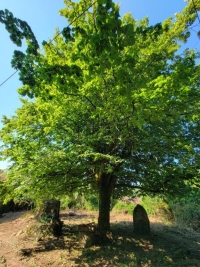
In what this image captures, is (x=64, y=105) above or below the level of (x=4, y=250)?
above

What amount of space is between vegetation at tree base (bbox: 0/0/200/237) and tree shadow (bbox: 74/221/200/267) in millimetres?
977

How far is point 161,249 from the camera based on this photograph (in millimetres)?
6250

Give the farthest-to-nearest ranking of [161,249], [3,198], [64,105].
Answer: [3,198]
[161,249]
[64,105]

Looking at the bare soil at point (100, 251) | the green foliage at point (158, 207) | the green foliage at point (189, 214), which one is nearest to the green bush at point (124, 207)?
the green foliage at point (158, 207)

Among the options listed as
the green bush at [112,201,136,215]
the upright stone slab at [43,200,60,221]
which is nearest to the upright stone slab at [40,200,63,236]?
the upright stone slab at [43,200,60,221]

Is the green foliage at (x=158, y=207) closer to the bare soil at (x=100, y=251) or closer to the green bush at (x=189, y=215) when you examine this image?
the green bush at (x=189, y=215)

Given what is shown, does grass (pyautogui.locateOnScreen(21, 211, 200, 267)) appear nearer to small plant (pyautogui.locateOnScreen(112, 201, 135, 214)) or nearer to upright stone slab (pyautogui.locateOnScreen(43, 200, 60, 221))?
upright stone slab (pyautogui.locateOnScreen(43, 200, 60, 221))

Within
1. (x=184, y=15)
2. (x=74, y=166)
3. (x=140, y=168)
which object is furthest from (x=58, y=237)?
(x=184, y=15)

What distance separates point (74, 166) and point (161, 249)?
3693 mm

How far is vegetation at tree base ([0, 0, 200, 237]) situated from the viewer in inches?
116

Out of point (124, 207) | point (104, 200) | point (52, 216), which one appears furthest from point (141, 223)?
point (124, 207)

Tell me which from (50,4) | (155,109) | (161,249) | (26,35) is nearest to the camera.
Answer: (26,35)

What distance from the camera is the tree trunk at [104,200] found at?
7078 mm

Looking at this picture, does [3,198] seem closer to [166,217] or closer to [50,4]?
[50,4]
